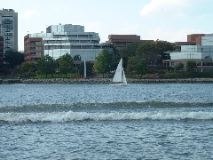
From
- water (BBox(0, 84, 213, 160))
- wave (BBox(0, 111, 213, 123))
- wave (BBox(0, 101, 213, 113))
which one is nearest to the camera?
water (BBox(0, 84, 213, 160))

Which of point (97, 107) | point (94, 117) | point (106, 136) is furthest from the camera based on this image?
point (97, 107)

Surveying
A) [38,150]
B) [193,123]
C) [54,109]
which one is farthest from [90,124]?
[54,109]

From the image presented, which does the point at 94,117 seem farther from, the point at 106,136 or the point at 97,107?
the point at 97,107

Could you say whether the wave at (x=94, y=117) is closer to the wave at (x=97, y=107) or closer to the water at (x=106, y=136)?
the water at (x=106, y=136)

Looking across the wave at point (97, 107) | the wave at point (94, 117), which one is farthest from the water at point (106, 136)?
the wave at point (97, 107)

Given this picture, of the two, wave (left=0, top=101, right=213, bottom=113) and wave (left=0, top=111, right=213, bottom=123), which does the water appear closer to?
wave (left=0, top=111, right=213, bottom=123)

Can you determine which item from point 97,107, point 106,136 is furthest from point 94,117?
point 97,107

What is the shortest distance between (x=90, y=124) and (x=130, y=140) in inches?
395

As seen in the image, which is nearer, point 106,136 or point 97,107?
point 106,136

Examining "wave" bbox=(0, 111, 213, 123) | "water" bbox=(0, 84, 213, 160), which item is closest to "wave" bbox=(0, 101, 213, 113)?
"wave" bbox=(0, 111, 213, 123)

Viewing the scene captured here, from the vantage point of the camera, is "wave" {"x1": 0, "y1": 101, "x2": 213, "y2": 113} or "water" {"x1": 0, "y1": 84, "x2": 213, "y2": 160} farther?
"wave" {"x1": 0, "y1": 101, "x2": 213, "y2": 113}

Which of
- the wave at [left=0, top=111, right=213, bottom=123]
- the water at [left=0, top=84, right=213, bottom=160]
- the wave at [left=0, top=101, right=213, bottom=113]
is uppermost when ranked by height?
the wave at [left=0, top=101, right=213, bottom=113]

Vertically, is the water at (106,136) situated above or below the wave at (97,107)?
below

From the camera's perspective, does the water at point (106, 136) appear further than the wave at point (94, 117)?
No
